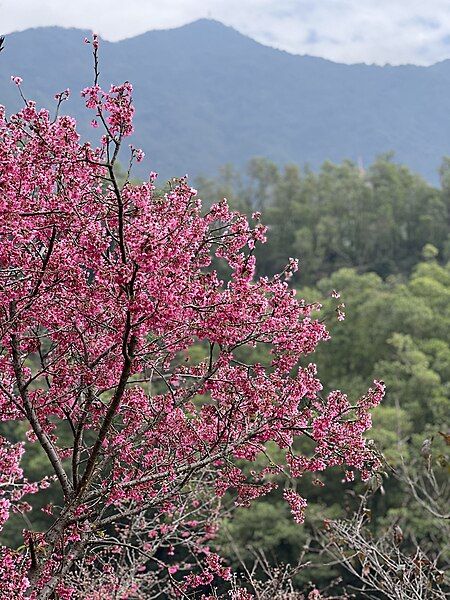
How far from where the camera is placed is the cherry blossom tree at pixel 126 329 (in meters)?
2.58

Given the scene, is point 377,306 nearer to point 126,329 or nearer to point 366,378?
point 366,378

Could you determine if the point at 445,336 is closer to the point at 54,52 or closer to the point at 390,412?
the point at 390,412

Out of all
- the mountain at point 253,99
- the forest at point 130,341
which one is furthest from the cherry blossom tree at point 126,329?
the mountain at point 253,99

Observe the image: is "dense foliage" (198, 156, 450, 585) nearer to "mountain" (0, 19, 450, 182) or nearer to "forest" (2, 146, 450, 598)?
"forest" (2, 146, 450, 598)

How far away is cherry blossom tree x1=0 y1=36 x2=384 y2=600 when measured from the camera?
8.46ft

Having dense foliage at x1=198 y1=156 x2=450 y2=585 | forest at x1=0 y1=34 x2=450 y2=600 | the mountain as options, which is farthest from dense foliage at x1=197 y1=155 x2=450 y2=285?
the mountain

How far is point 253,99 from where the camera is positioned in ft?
550

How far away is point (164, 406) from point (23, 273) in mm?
858

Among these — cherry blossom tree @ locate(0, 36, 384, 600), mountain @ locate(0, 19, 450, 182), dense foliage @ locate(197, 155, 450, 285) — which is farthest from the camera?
mountain @ locate(0, 19, 450, 182)

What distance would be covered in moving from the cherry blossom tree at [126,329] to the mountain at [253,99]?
117 meters

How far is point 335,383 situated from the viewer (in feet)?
57.9

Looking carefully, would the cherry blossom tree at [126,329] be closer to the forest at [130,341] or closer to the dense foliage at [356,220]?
the forest at [130,341]

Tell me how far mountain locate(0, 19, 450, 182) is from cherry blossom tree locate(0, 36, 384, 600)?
117311mm

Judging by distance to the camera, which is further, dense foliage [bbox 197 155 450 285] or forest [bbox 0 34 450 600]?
dense foliage [bbox 197 155 450 285]
